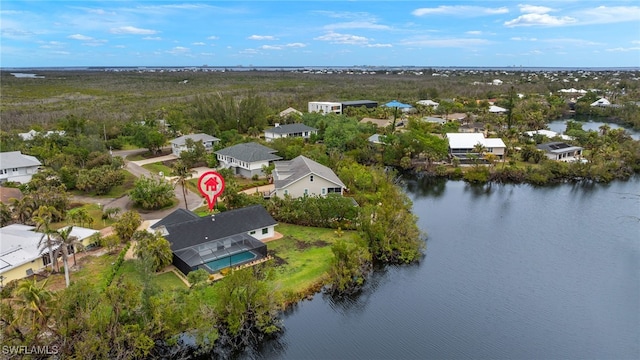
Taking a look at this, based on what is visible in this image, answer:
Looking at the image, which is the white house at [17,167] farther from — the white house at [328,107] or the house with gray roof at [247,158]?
the white house at [328,107]

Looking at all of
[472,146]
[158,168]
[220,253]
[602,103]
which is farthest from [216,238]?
[602,103]

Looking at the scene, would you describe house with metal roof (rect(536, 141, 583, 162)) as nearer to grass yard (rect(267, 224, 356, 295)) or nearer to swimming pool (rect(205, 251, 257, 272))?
grass yard (rect(267, 224, 356, 295))

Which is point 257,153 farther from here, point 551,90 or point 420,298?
point 551,90

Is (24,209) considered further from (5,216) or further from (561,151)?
(561,151)

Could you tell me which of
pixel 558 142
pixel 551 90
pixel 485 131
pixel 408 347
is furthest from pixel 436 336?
pixel 551 90

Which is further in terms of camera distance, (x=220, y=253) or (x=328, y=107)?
(x=328, y=107)

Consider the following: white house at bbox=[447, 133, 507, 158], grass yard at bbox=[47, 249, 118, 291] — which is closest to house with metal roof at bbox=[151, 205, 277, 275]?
grass yard at bbox=[47, 249, 118, 291]

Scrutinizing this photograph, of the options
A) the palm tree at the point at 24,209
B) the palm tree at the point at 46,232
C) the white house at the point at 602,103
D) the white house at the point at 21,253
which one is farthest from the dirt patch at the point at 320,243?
the white house at the point at 602,103
